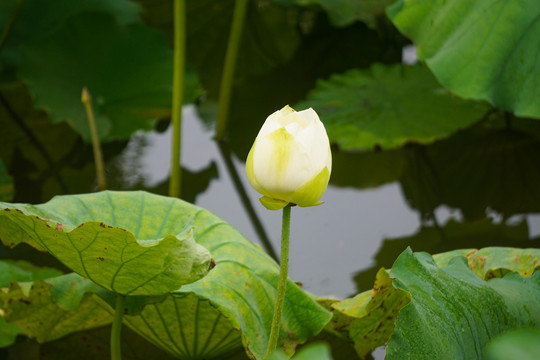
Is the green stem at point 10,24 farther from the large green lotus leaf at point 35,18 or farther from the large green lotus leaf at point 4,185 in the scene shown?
the large green lotus leaf at point 4,185

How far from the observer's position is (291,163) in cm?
65

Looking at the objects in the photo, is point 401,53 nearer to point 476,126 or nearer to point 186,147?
point 476,126

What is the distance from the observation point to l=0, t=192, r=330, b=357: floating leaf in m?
0.84

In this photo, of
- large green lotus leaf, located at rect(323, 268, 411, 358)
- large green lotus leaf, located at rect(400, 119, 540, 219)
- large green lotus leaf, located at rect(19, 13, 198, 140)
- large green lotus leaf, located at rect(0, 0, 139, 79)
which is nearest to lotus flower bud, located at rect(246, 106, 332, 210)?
large green lotus leaf, located at rect(323, 268, 411, 358)

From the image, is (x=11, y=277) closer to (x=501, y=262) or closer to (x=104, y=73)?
(x=501, y=262)

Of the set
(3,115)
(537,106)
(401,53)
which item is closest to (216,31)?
(401,53)

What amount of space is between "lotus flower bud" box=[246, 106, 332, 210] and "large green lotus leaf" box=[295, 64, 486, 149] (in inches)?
44.9

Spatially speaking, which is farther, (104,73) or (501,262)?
(104,73)

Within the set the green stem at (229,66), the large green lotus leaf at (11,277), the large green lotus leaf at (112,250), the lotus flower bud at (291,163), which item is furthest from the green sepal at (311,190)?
the green stem at (229,66)

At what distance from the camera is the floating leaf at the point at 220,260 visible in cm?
84

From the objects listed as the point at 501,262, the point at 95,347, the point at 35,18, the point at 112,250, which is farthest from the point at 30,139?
the point at 501,262

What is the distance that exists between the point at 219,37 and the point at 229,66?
2.21ft

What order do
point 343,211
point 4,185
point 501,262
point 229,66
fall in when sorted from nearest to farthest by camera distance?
point 501,262
point 4,185
point 343,211
point 229,66

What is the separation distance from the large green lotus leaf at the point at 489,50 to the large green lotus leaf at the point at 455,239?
0.29 m
